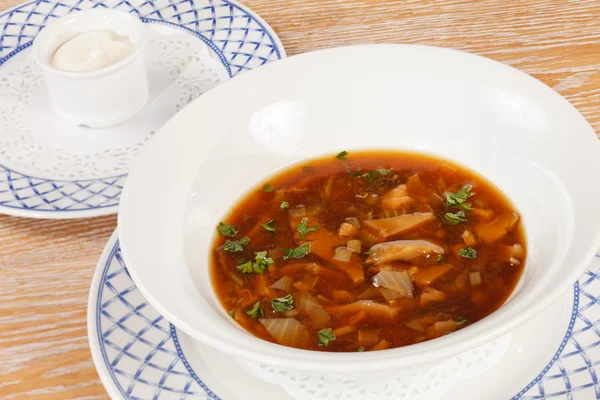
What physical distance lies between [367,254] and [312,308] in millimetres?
214

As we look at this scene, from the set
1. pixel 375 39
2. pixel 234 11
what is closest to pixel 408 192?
pixel 375 39

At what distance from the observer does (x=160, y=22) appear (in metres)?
3.42

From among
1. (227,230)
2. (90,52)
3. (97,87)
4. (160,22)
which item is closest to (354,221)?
(227,230)

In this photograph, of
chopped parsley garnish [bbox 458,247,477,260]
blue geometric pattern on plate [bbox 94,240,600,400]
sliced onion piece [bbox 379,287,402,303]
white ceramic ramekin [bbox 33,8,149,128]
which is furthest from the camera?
white ceramic ramekin [bbox 33,8,149,128]

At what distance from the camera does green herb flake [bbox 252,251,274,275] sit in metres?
1.93

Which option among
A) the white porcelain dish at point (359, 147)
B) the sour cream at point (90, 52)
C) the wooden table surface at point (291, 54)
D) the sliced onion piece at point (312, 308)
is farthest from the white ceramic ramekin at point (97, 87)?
the sliced onion piece at point (312, 308)

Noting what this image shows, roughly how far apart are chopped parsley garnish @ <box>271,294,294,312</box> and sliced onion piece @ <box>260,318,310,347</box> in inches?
1.4

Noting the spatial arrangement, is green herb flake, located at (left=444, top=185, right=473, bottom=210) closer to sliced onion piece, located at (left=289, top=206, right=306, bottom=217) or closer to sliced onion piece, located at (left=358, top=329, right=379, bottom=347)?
sliced onion piece, located at (left=289, top=206, right=306, bottom=217)

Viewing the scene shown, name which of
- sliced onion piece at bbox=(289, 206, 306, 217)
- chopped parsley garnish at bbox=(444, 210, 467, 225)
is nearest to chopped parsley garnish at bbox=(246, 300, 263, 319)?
sliced onion piece at bbox=(289, 206, 306, 217)

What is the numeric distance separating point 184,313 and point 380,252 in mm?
573

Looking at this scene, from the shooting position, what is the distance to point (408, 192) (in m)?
2.14

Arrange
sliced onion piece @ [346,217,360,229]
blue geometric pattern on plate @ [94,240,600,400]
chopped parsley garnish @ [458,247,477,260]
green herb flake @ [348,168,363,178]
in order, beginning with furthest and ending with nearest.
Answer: green herb flake @ [348,168,363,178], sliced onion piece @ [346,217,360,229], chopped parsley garnish @ [458,247,477,260], blue geometric pattern on plate @ [94,240,600,400]

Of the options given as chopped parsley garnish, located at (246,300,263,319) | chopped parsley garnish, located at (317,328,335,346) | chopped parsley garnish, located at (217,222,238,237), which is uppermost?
chopped parsley garnish, located at (317,328,335,346)

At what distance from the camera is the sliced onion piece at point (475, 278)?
185 cm
